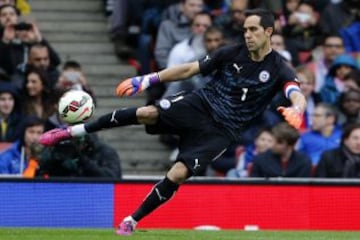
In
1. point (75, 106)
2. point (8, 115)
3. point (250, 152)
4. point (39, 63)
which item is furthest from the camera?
point (39, 63)

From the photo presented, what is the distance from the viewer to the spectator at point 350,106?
62.4 feet

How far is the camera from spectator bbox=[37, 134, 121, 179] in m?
16.3

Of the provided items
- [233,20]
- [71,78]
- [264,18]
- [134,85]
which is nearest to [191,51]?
[233,20]

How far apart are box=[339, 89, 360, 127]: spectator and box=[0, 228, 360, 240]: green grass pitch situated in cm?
428

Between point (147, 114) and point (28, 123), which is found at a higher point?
point (147, 114)

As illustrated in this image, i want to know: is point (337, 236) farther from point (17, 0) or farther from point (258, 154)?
point (17, 0)

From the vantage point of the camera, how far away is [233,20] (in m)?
20.3

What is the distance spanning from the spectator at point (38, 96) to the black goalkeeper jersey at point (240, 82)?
4.58 meters

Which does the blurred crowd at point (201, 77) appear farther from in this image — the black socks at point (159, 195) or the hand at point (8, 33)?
the black socks at point (159, 195)

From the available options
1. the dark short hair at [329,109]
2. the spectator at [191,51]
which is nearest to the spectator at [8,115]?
the spectator at [191,51]

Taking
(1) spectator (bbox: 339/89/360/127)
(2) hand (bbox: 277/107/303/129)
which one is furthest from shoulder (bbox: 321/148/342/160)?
(2) hand (bbox: 277/107/303/129)

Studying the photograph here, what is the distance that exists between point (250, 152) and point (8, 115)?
3100 millimetres

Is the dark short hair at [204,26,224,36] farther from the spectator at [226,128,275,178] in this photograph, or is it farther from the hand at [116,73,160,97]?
the hand at [116,73,160,97]

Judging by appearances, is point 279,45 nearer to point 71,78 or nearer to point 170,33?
point 170,33
